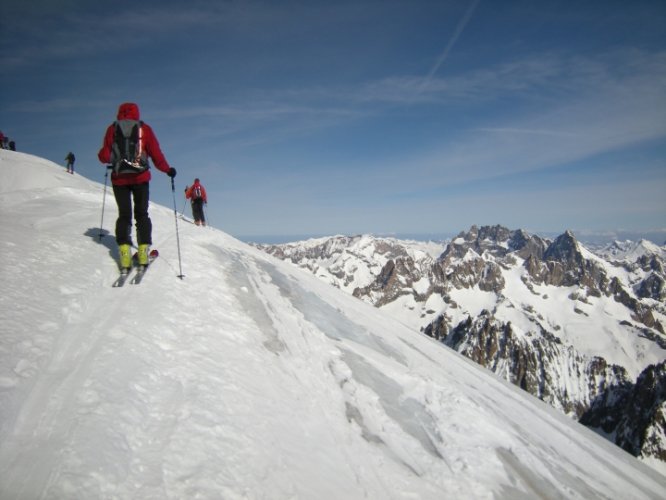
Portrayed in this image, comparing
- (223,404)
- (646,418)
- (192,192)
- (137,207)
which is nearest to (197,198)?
(192,192)

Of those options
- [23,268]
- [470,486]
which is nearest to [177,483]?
[470,486]

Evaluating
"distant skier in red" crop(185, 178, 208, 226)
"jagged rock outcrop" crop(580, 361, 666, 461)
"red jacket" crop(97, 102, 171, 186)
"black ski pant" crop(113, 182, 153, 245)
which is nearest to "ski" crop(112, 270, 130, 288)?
"black ski pant" crop(113, 182, 153, 245)

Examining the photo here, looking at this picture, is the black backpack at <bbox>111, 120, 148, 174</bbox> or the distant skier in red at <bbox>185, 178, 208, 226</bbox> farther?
the distant skier in red at <bbox>185, 178, 208, 226</bbox>

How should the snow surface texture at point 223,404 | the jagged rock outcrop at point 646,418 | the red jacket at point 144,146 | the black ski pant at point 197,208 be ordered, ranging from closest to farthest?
the snow surface texture at point 223,404 < the red jacket at point 144,146 < the black ski pant at point 197,208 < the jagged rock outcrop at point 646,418

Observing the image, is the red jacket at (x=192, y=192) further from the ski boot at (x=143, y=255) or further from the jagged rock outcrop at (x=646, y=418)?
the jagged rock outcrop at (x=646, y=418)

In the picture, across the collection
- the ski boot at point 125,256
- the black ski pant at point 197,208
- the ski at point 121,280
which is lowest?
the ski at point 121,280

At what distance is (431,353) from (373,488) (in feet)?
27.3

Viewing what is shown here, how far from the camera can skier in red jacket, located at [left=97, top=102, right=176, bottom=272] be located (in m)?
8.88

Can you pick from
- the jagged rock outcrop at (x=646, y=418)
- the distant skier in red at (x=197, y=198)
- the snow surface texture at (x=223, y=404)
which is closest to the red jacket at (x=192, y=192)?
the distant skier in red at (x=197, y=198)

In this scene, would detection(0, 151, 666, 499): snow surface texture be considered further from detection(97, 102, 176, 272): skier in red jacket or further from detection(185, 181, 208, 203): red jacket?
detection(185, 181, 208, 203): red jacket

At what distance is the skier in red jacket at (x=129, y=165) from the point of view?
29.1 ft

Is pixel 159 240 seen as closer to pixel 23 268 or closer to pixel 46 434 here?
pixel 23 268

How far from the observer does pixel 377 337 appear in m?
11.3

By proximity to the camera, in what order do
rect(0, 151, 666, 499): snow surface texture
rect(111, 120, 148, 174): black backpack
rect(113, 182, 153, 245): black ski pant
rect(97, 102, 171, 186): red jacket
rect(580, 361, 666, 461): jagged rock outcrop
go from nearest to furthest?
rect(0, 151, 666, 499): snow surface texture < rect(111, 120, 148, 174): black backpack < rect(97, 102, 171, 186): red jacket < rect(113, 182, 153, 245): black ski pant < rect(580, 361, 666, 461): jagged rock outcrop
